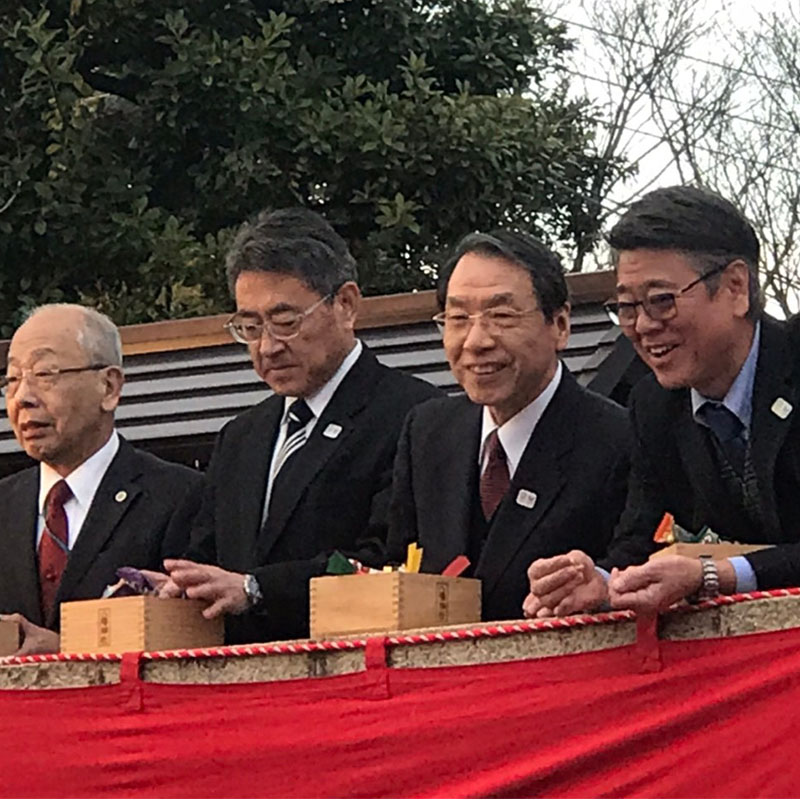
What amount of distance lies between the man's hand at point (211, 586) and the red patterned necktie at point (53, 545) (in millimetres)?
923

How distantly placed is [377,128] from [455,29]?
1473 mm

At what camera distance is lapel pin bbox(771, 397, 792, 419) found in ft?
10.5

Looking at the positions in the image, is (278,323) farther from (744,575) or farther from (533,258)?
(744,575)

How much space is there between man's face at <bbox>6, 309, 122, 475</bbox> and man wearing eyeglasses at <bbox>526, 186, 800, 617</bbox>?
1.83 metres

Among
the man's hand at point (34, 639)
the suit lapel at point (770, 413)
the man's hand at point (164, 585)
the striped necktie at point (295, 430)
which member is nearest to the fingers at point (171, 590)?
the man's hand at point (164, 585)

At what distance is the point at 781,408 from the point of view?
3.20 metres

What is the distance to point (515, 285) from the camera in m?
3.85

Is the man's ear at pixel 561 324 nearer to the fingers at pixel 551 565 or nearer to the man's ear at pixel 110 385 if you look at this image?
the fingers at pixel 551 565

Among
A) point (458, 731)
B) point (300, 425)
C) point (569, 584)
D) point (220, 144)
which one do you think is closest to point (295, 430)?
point (300, 425)

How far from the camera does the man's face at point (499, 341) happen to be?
12.4 feet

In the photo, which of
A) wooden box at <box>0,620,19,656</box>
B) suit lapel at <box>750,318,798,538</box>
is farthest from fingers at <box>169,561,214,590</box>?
suit lapel at <box>750,318,798,538</box>

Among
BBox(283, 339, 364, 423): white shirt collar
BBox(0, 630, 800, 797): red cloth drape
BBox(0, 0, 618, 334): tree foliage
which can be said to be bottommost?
BBox(0, 630, 800, 797): red cloth drape

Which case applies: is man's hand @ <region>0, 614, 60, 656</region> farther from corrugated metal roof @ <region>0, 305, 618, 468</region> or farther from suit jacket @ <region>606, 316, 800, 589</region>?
corrugated metal roof @ <region>0, 305, 618, 468</region>

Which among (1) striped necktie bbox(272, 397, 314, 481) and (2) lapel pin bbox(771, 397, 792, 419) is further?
(1) striped necktie bbox(272, 397, 314, 481)
